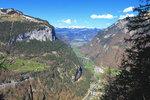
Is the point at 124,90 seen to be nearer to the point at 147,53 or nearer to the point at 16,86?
the point at 147,53

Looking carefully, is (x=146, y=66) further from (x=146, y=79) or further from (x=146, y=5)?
(x=146, y=5)

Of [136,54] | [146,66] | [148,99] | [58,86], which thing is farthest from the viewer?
[58,86]

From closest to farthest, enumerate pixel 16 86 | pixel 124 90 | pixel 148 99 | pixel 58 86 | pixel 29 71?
pixel 148 99 → pixel 124 90 → pixel 16 86 → pixel 29 71 → pixel 58 86

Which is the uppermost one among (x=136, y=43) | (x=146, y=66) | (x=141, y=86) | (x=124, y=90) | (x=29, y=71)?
(x=136, y=43)

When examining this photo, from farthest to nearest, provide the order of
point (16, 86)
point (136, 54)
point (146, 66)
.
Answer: point (16, 86), point (136, 54), point (146, 66)

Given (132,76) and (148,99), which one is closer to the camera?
(148,99)

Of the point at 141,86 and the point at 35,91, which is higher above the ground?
the point at 141,86

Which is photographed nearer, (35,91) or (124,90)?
(124,90)

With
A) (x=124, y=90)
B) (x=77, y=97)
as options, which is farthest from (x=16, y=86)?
(x=124, y=90)

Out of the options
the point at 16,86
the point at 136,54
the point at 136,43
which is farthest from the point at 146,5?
the point at 16,86
